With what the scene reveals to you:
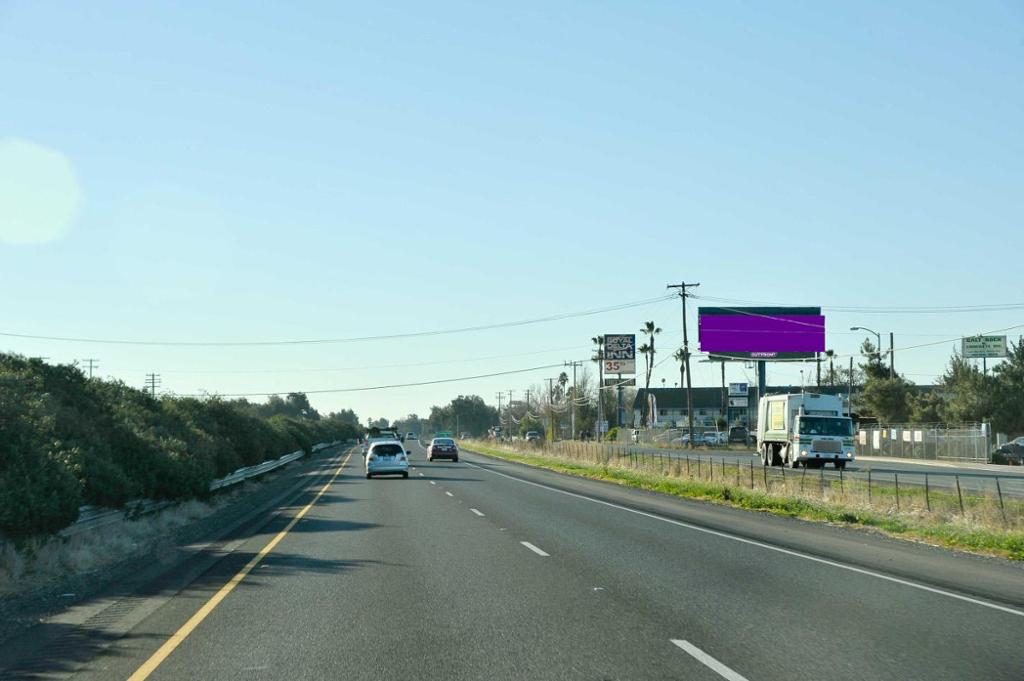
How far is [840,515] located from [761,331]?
55.1 m

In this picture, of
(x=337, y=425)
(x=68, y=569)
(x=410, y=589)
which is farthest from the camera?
(x=337, y=425)

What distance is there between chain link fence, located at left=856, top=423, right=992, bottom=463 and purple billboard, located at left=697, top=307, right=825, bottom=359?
838cm

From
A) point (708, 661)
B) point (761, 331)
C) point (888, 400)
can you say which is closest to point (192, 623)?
point (708, 661)

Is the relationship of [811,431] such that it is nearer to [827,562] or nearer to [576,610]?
[827,562]

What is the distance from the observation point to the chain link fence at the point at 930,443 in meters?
60.1

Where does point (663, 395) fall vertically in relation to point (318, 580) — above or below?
above

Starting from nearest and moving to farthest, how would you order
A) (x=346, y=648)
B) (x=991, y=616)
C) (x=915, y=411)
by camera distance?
1. (x=346, y=648)
2. (x=991, y=616)
3. (x=915, y=411)

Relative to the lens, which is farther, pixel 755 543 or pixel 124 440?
pixel 124 440

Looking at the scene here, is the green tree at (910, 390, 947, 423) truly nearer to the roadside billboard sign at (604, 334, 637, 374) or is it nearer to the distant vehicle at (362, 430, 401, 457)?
the roadside billboard sign at (604, 334, 637, 374)

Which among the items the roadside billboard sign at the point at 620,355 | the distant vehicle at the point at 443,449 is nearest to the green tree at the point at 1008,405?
the roadside billboard sign at the point at 620,355

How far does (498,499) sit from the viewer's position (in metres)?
30.5

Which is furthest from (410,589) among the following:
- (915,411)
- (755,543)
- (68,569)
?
(915,411)

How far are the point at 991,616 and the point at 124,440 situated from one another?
18657 mm

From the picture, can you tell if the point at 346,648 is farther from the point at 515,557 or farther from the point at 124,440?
the point at 124,440
